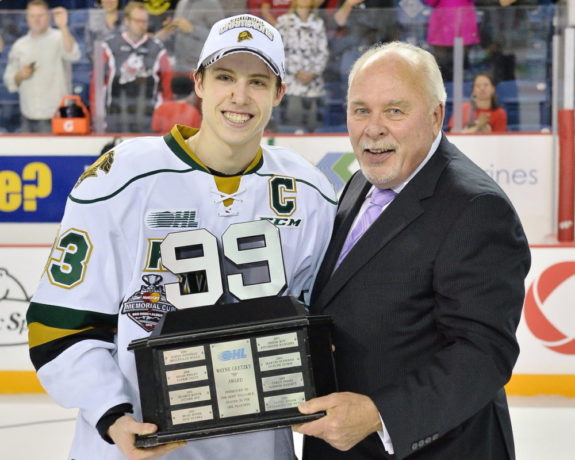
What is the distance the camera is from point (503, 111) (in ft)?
18.3

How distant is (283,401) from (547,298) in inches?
138

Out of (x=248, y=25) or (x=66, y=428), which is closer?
(x=248, y=25)

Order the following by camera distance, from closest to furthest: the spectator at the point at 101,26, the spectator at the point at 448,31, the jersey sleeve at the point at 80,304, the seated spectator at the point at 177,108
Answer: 1. the jersey sleeve at the point at 80,304
2. the spectator at the point at 448,31
3. the seated spectator at the point at 177,108
4. the spectator at the point at 101,26

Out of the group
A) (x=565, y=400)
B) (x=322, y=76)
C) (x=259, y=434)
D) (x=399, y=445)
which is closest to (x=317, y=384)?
(x=399, y=445)

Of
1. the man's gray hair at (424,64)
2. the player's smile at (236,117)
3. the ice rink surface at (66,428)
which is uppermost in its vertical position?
the man's gray hair at (424,64)

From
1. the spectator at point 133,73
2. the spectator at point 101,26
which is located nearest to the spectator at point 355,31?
the spectator at point 133,73

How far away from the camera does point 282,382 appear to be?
1.80 meters

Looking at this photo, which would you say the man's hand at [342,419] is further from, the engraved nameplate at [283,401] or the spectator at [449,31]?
the spectator at [449,31]

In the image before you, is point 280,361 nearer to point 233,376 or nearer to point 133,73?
point 233,376

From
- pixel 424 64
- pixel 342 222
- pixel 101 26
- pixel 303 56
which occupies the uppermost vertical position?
pixel 101 26

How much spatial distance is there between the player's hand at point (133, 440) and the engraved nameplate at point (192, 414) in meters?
0.05

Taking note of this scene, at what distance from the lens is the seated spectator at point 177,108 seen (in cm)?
562

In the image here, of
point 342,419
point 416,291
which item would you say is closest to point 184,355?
point 342,419

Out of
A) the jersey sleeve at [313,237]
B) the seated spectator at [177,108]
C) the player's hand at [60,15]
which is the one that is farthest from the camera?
the player's hand at [60,15]
